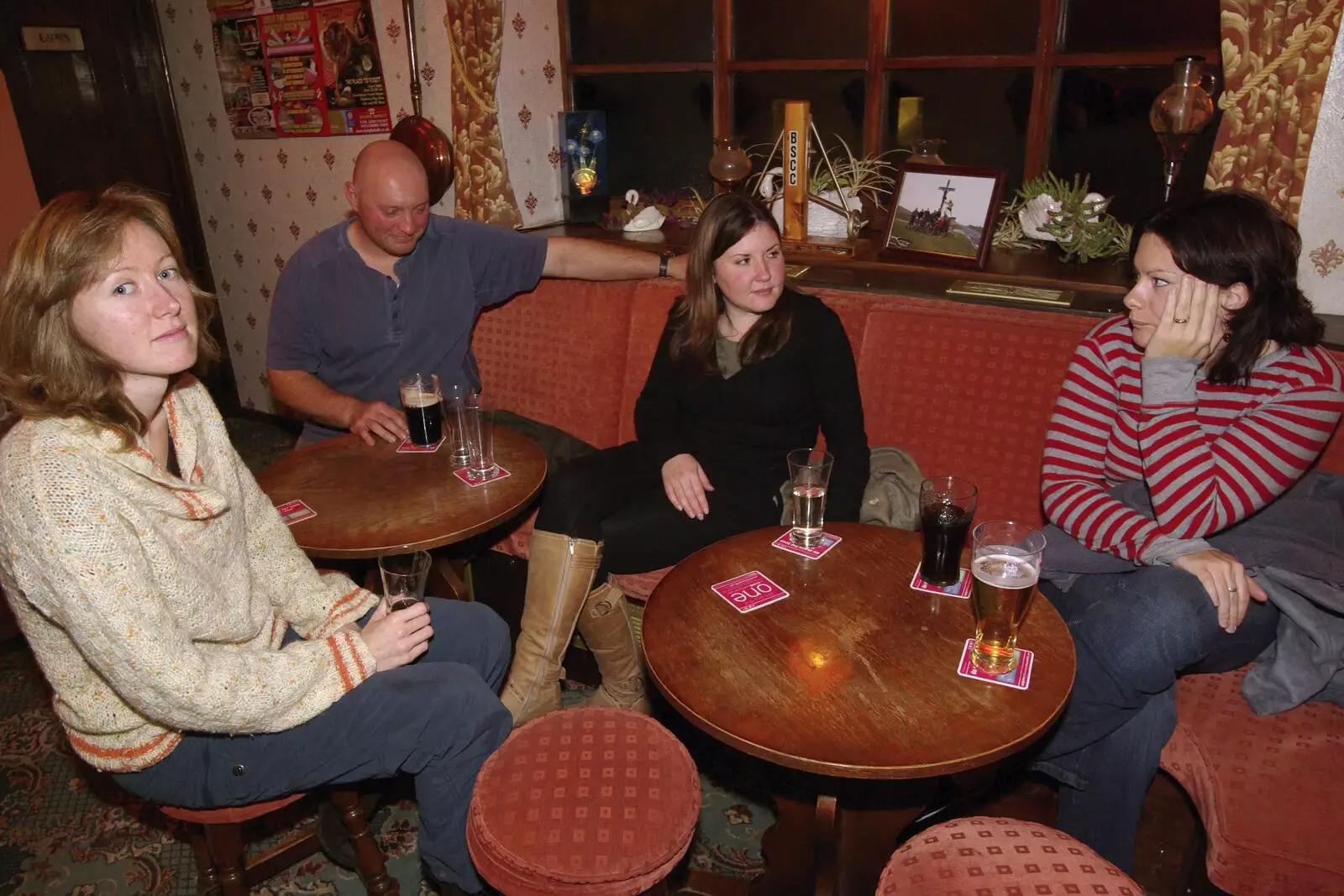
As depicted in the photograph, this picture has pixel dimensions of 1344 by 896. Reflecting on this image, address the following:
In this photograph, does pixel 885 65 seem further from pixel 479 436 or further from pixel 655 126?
pixel 479 436

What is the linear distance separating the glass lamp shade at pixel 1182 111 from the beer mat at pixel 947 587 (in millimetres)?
1399

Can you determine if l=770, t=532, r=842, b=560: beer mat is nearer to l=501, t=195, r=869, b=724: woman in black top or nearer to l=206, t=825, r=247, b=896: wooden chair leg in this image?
l=501, t=195, r=869, b=724: woman in black top

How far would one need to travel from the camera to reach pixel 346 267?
2611mm

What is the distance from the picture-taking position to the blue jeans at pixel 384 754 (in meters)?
1.45

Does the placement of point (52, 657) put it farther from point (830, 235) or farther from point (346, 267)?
→ point (830, 235)

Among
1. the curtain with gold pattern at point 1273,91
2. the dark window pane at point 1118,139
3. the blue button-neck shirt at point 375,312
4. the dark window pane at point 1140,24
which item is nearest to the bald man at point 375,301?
the blue button-neck shirt at point 375,312

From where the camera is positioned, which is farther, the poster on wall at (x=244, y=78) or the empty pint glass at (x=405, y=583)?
the poster on wall at (x=244, y=78)

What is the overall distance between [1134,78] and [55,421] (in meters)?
2.72

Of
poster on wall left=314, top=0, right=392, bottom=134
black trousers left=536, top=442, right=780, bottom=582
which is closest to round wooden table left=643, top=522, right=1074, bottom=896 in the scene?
black trousers left=536, top=442, right=780, bottom=582

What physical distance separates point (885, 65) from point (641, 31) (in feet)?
3.26

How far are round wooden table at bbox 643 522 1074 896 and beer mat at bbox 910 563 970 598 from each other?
0.02 meters

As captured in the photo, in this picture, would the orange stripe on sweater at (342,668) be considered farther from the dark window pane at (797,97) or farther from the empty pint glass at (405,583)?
the dark window pane at (797,97)

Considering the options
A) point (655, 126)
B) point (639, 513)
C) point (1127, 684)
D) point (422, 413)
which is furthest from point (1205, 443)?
point (655, 126)

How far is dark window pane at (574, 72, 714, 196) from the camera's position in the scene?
334 centimetres
